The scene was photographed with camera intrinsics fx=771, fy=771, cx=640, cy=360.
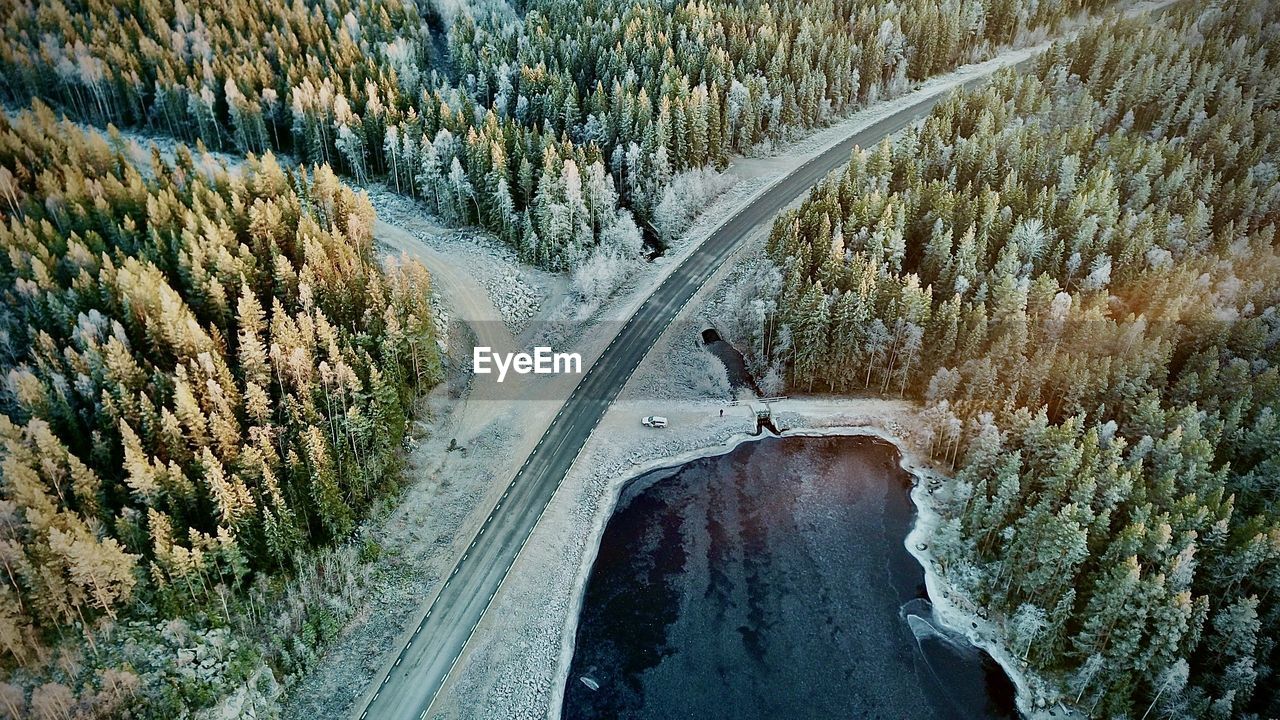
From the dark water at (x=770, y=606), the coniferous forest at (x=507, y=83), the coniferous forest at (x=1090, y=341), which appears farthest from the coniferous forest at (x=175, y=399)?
the coniferous forest at (x=1090, y=341)

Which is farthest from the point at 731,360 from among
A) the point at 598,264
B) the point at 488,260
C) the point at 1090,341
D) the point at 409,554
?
the point at 409,554

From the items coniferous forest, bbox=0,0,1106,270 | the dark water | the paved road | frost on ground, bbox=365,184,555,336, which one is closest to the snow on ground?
frost on ground, bbox=365,184,555,336

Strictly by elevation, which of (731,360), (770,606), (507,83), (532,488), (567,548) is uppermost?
(507,83)

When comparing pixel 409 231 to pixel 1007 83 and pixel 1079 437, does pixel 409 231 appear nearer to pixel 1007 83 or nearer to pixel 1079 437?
pixel 1079 437

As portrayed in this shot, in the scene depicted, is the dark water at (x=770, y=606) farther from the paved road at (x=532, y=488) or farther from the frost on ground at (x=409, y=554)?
the frost on ground at (x=409, y=554)

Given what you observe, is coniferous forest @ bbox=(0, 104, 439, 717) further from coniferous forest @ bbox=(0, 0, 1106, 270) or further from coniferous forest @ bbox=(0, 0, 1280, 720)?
coniferous forest @ bbox=(0, 0, 1106, 270)

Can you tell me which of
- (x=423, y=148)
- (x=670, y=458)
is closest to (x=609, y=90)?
(x=423, y=148)

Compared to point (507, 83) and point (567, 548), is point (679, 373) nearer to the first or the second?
point (567, 548)
